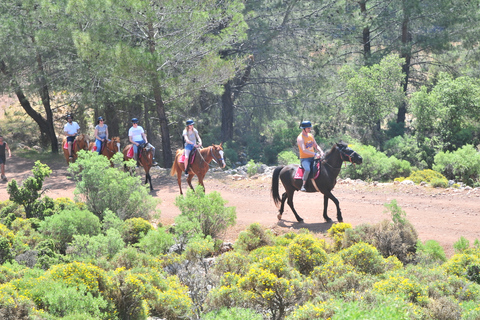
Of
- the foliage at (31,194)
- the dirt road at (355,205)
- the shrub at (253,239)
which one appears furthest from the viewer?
the foliage at (31,194)

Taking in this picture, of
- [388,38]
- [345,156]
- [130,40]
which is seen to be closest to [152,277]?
[345,156]

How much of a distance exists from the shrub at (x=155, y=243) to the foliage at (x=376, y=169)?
10.5 m

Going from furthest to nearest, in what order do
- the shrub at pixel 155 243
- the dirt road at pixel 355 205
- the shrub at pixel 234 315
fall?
the dirt road at pixel 355 205, the shrub at pixel 155 243, the shrub at pixel 234 315

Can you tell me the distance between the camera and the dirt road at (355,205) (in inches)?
464

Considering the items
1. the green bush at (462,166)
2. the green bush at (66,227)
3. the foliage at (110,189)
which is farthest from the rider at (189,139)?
the green bush at (462,166)

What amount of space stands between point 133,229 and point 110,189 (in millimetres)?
1501

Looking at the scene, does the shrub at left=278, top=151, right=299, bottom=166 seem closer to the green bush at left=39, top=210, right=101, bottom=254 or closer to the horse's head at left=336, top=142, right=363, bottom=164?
the horse's head at left=336, top=142, right=363, bottom=164

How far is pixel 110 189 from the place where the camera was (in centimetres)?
1266

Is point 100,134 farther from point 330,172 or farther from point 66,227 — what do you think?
point 330,172

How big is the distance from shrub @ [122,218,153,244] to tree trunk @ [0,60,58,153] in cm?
1541

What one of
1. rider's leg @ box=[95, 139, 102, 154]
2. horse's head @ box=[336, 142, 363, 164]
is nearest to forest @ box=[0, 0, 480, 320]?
rider's leg @ box=[95, 139, 102, 154]

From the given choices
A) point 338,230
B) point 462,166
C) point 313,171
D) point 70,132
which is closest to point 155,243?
point 338,230

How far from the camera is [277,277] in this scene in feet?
25.6

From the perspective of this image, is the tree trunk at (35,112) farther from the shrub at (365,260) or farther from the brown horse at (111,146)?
the shrub at (365,260)
